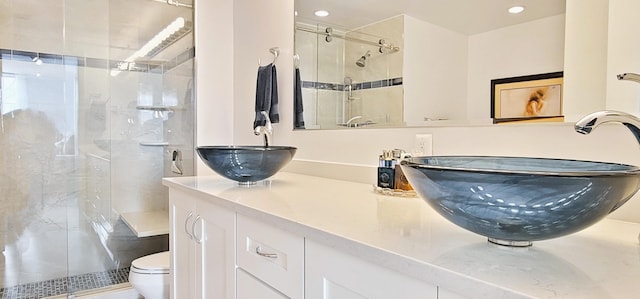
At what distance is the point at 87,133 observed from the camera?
280 cm

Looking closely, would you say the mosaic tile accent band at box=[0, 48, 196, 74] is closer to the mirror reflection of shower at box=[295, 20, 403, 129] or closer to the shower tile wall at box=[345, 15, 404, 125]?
the mirror reflection of shower at box=[295, 20, 403, 129]

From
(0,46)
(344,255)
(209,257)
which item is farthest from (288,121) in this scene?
(0,46)

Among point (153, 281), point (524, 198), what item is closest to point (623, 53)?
point (524, 198)

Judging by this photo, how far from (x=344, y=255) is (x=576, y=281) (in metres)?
0.39

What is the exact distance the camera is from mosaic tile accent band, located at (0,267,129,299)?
8.34 ft

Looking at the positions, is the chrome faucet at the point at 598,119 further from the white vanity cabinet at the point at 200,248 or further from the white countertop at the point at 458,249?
the white vanity cabinet at the point at 200,248

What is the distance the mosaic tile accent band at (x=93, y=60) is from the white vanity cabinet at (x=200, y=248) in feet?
4.69

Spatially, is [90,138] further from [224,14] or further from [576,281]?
[576,281]

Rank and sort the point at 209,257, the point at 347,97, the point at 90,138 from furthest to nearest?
the point at 90,138, the point at 347,97, the point at 209,257

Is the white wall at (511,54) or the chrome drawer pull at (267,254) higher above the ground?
the white wall at (511,54)

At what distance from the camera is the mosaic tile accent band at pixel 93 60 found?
8.77 feet

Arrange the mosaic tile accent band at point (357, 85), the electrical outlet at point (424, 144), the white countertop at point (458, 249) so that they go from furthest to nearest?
the mosaic tile accent band at point (357, 85), the electrical outlet at point (424, 144), the white countertop at point (458, 249)

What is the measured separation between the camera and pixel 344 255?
0.78m

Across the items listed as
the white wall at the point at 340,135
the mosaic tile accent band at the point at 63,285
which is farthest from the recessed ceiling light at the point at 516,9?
the mosaic tile accent band at the point at 63,285
